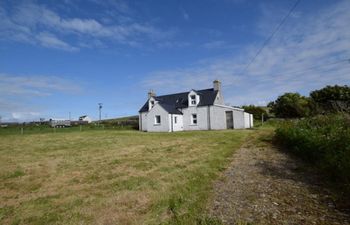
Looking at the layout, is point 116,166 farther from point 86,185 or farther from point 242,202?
point 242,202

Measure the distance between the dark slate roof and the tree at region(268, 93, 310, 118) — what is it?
10305mm

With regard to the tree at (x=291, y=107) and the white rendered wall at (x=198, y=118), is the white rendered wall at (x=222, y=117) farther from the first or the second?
the tree at (x=291, y=107)

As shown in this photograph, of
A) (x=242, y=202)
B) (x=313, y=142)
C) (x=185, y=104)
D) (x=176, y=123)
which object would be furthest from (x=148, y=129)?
(x=242, y=202)

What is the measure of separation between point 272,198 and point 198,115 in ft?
75.5

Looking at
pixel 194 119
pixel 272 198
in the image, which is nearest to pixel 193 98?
pixel 194 119

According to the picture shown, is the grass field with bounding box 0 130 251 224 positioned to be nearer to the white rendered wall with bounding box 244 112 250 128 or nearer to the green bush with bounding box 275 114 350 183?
the green bush with bounding box 275 114 350 183

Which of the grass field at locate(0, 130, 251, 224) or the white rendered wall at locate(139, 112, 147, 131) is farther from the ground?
the white rendered wall at locate(139, 112, 147, 131)

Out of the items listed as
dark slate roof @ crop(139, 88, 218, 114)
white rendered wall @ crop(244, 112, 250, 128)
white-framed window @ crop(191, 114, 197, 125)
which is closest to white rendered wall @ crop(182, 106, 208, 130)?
white-framed window @ crop(191, 114, 197, 125)

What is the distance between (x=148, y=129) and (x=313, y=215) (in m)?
25.4

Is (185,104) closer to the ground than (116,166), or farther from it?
farther from it

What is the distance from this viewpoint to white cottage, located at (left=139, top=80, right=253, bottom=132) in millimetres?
25234

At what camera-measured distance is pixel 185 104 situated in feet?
94.6

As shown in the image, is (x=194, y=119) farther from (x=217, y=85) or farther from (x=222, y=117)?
(x=217, y=85)

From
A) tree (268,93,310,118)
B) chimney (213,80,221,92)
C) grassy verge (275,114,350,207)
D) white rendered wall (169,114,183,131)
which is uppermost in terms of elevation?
chimney (213,80,221,92)
